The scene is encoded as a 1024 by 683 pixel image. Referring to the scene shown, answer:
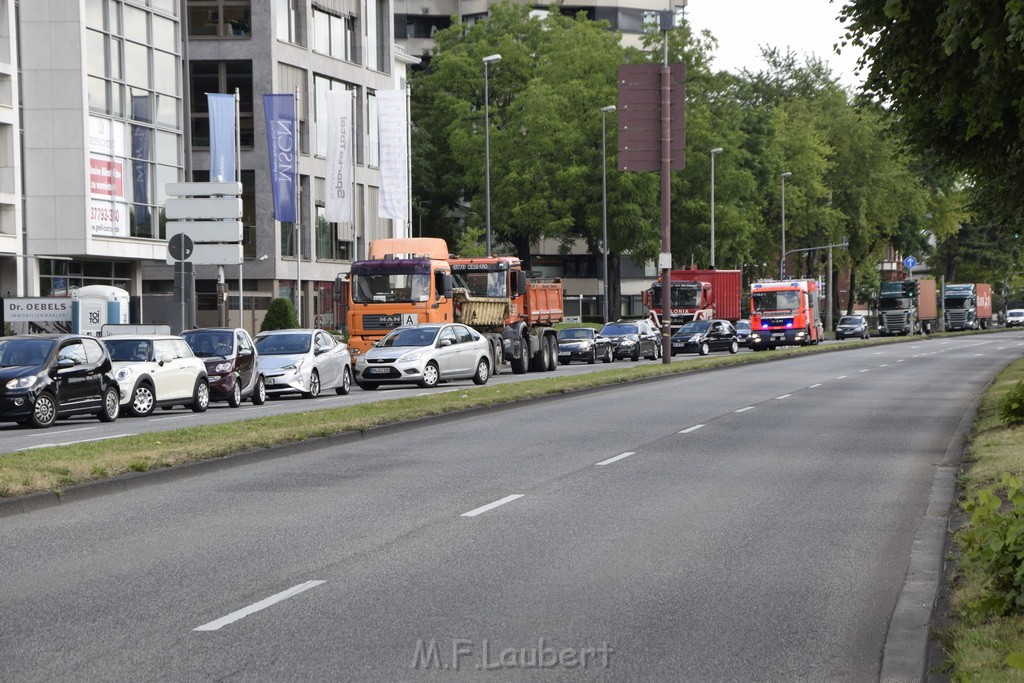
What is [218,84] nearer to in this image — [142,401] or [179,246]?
[179,246]

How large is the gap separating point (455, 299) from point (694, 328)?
24.4m

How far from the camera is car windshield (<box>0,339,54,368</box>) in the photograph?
79.8 ft

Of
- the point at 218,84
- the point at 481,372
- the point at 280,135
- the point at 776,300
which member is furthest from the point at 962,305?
the point at 481,372

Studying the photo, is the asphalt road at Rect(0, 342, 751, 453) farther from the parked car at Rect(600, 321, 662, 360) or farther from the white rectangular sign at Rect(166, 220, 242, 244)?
the parked car at Rect(600, 321, 662, 360)

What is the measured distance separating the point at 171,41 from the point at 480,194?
3250 centimetres

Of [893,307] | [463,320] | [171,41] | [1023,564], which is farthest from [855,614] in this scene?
[893,307]

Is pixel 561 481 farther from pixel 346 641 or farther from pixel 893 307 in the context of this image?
pixel 893 307

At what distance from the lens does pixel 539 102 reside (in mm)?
78000

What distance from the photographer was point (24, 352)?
24531 millimetres

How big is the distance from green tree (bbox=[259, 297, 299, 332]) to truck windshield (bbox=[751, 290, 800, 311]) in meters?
27.2

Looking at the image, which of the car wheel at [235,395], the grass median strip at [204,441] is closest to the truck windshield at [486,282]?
the grass median strip at [204,441]

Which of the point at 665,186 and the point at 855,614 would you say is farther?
the point at 665,186

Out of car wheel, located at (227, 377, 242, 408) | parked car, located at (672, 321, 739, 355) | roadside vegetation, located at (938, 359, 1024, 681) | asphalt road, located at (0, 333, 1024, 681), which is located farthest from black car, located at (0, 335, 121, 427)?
parked car, located at (672, 321, 739, 355)

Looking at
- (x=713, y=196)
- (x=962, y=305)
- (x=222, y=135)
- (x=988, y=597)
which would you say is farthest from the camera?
(x=962, y=305)
